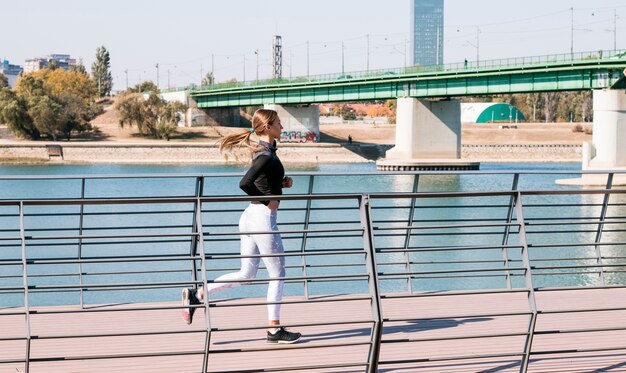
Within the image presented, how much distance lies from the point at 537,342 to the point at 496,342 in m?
0.33

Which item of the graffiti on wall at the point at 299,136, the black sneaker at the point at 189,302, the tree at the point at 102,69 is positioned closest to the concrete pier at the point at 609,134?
the graffiti on wall at the point at 299,136

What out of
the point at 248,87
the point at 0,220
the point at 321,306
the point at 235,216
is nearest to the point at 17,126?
the point at 248,87

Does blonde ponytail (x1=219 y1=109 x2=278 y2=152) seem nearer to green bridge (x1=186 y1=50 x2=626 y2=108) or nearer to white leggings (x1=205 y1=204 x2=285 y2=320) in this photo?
white leggings (x1=205 y1=204 x2=285 y2=320)

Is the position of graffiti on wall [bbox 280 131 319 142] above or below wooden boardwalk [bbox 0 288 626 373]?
below

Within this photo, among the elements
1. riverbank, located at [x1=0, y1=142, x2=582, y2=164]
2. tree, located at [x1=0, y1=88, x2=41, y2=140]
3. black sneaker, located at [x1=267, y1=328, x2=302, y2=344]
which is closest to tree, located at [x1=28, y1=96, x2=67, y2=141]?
tree, located at [x1=0, y1=88, x2=41, y2=140]

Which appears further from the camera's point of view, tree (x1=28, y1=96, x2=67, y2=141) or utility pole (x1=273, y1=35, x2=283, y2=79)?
utility pole (x1=273, y1=35, x2=283, y2=79)

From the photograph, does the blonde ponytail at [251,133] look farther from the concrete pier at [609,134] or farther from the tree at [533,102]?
the tree at [533,102]

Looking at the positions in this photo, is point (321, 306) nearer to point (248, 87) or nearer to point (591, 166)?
point (591, 166)

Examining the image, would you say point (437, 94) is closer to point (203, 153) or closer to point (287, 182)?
point (203, 153)

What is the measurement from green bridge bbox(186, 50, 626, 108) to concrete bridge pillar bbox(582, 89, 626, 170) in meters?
1.07

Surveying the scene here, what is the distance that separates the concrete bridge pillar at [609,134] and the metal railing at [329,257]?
909 inches

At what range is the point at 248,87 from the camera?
365ft

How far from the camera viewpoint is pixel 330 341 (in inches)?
314

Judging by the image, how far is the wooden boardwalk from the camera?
700 centimetres
